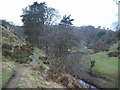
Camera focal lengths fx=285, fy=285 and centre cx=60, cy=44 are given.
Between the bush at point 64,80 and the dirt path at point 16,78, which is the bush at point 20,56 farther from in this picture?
the bush at point 64,80

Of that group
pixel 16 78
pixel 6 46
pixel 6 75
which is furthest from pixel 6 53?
pixel 16 78

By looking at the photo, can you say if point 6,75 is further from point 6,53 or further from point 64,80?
point 6,53

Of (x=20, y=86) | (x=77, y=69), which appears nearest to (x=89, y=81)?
(x=77, y=69)

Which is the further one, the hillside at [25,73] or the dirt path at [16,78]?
the hillside at [25,73]

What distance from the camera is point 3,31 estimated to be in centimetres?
5219

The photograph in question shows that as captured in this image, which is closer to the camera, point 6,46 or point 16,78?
point 16,78

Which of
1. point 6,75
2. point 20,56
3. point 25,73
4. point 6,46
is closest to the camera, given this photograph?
point 6,75

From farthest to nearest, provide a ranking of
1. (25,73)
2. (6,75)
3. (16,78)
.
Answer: (25,73)
(6,75)
(16,78)

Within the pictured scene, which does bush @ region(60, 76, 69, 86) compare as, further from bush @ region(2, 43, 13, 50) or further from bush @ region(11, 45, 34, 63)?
bush @ region(2, 43, 13, 50)

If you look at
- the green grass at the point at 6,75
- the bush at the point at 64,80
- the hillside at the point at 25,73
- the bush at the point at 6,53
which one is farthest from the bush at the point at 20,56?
the bush at the point at 64,80

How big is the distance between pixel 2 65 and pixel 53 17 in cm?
4239

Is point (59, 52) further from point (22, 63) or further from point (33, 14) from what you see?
point (22, 63)

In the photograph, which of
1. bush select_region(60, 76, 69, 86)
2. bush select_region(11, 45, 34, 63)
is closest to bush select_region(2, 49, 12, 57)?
bush select_region(11, 45, 34, 63)

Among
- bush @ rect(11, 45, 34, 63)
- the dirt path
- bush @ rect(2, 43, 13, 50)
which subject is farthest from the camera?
bush @ rect(2, 43, 13, 50)
